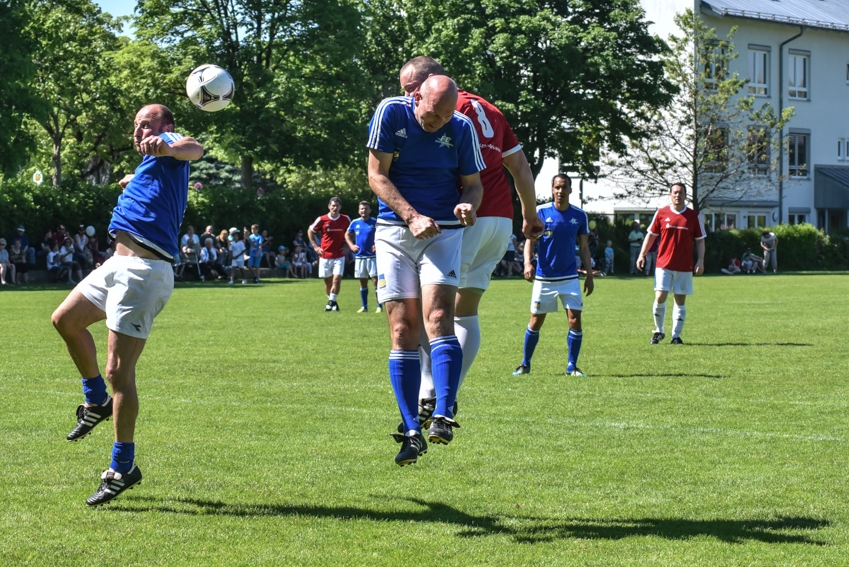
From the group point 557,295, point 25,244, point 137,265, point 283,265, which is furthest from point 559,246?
point 283,265

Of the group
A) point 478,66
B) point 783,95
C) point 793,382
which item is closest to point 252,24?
point 478,66

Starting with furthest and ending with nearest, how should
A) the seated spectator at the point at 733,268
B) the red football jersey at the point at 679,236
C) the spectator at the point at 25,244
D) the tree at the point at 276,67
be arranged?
the seated spectator at the point at 733,268, the tree at the point at 276,67, the spectator at the point at 25,244, the red football jersey at the point at 679,236

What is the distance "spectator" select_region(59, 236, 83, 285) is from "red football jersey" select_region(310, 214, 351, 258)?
14.7 m

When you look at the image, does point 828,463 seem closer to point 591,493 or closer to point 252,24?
point 591,493

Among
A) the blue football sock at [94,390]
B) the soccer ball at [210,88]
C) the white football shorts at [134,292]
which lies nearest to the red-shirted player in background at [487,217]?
the soccer ball at [210,88]

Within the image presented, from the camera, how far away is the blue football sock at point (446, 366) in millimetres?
6461

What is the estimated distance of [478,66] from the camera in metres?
49.2

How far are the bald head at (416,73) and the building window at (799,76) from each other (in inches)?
2277

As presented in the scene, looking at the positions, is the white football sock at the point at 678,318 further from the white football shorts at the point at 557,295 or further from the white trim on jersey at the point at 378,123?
the white trim on jersey at the point at 378,123

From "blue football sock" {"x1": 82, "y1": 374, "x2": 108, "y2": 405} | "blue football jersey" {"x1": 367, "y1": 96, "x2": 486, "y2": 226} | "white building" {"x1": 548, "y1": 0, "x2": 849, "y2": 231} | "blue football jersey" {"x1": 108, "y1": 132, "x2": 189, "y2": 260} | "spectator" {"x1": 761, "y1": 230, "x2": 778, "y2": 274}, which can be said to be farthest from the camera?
"white building" {"x1": 548, "y1": 0, "x2": 849, "y2": 231}

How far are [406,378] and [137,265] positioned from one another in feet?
5.38

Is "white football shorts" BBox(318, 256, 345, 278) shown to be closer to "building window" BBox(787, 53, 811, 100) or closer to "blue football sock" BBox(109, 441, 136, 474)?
"blue football sock" BBox(109, 441, 136, 474)

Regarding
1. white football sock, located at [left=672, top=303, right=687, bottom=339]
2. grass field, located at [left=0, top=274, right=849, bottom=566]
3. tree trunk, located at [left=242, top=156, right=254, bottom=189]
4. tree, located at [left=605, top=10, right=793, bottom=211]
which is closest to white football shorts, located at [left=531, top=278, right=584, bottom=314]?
grass field, located at [left=0, top=274, right=849, bottom=566]

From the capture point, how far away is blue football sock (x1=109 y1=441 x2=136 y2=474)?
20.3ft
